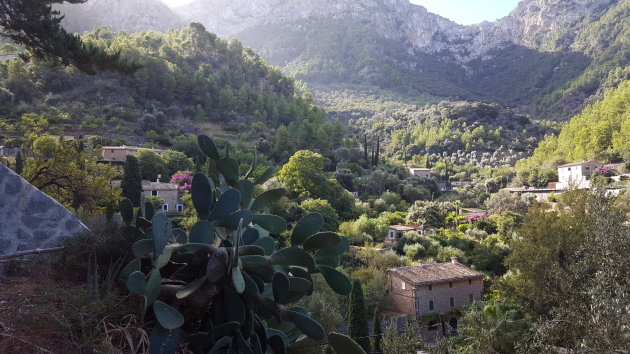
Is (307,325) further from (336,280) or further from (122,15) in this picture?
(122,15)

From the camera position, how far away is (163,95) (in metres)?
56.9

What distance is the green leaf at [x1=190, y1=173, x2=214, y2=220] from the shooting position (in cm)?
285

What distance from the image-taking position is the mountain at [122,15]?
11906 cm

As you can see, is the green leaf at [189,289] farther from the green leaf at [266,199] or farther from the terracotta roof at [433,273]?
the terracotta roof at [433,273]

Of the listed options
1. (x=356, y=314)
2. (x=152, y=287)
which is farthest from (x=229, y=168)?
(x=356, y=314)

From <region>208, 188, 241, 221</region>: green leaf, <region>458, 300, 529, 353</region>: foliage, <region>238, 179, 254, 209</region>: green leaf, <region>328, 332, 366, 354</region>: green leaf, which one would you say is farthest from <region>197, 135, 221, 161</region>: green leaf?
<region>458, 300, 529, 353</region>: foliage

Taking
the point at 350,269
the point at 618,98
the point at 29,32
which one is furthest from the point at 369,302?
the point at 618,98

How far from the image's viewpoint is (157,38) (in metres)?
70.5

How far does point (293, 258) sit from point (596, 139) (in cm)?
5173

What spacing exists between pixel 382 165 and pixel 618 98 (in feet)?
95.5

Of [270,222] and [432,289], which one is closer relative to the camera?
[270,222]

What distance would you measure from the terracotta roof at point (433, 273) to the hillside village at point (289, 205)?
11 cm

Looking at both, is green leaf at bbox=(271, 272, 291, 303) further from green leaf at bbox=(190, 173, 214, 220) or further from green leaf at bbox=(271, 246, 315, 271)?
green leaf at bbox=(190, 173, 214, 220)

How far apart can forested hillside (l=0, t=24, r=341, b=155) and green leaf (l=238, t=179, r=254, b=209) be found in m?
36.1
